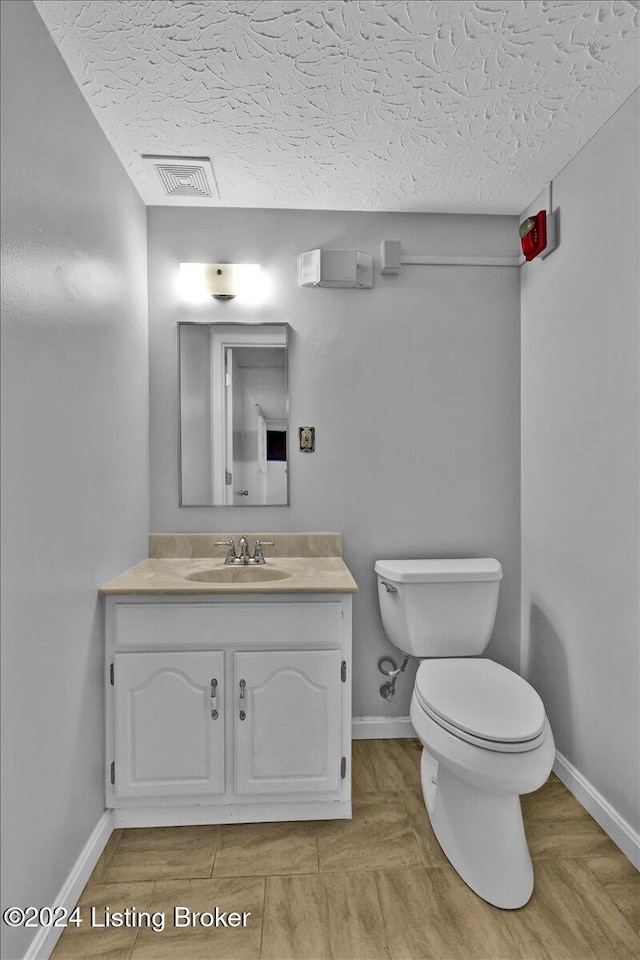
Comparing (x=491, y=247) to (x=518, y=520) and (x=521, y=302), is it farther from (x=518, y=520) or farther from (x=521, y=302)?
(x=518, y=520)

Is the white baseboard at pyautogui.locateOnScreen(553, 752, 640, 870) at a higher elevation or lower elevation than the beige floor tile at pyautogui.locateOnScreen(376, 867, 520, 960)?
higher

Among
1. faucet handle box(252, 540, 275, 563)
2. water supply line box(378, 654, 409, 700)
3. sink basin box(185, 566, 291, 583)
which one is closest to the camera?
sink basin box(185, 566, 291, 583)

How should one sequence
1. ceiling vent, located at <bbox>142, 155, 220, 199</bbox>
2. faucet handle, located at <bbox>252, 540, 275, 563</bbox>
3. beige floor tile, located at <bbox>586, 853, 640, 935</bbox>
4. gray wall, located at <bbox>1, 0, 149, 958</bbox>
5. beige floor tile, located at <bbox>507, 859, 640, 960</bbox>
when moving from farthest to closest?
1. faucet handle, located at <bbox>252, 540, 275, 563</bbox>
2. ceiling vent, located at <bbox>142, 155, 220, 199</bbox>
3. beige floor tile, located at <bbox>586, 853, 640, 935</bbox>
4. beige floor tile, located at <bbox>507, 859, 640, 960</bbox>
5. gray wall, located at <bbox>1, 0, 149, 958</bbox>

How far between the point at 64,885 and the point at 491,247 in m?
2.75

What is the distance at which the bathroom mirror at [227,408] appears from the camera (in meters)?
2.46

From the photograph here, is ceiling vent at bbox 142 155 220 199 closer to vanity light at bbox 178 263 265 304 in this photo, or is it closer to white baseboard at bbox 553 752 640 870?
vanity light at bbox 178 263 265 304

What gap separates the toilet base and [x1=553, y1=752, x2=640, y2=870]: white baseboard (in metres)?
0.31

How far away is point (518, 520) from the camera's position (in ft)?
8.45

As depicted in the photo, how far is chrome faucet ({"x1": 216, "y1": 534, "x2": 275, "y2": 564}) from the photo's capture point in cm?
232

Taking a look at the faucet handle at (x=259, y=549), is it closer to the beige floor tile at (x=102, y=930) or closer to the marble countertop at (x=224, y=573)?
the marble countertop at (x=224, y=573)

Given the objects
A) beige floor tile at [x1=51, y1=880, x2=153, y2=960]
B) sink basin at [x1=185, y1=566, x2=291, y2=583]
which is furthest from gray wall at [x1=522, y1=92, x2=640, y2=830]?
beige floor tile at [x1=51, y1=880, x2=153, y2=960]

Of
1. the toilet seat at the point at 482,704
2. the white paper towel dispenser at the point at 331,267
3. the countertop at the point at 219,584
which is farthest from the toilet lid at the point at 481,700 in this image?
the white paper towel dispenser at the point at 331,267

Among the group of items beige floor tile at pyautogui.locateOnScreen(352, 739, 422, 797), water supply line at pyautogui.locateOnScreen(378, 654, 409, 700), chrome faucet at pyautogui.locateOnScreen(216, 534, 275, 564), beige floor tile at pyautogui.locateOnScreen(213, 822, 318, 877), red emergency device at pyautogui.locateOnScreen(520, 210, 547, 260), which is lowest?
beige floor tile at pyautogui.locateOnScreen(352, 739, 422, 797)

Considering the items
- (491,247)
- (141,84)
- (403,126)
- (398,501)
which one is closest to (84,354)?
(141,84)
